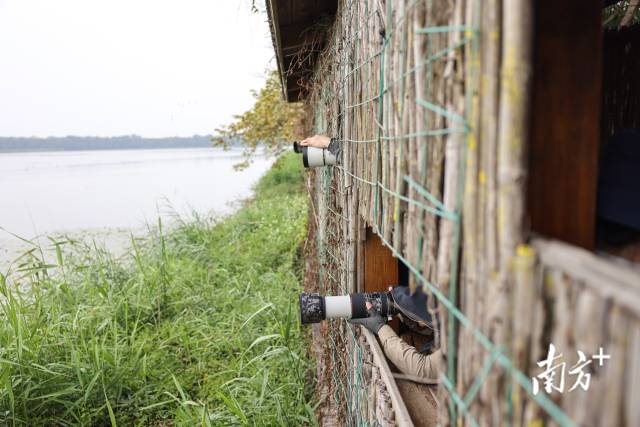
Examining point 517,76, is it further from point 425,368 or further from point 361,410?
point 361,410

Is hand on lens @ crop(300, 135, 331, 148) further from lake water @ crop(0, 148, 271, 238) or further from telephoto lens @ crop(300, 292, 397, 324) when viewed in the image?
lake water @ crop(0, 148, 271, 238)

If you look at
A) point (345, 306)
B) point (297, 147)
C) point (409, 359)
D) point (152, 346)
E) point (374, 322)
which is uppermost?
point (297, 147)

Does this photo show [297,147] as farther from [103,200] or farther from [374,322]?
[103,200]

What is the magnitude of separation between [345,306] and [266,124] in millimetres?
10900

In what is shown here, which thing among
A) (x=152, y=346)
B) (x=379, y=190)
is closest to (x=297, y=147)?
(x=379, y=190)

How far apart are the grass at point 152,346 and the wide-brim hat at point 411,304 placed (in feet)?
5.41

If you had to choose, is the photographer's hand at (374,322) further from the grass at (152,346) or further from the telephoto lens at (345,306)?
the grass at (152,346)

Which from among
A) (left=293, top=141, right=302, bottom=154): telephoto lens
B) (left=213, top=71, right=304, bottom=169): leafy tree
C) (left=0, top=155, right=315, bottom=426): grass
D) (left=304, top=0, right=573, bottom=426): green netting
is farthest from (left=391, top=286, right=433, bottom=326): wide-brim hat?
(left=213, top=71, right=304, bottom=169): leafy tree

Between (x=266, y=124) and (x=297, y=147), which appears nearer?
(x=297, y=147)

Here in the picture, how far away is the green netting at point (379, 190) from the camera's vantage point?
35.6 inches

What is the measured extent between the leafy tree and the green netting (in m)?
8.90

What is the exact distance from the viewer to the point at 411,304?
84.0 inches

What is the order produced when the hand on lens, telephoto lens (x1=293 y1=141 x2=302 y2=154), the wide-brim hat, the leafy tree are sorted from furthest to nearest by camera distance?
the leafy tree
telephoto lens (x1=293 y1=141 x2=302 y2=154)
the hand on lens
the wide-brim hat

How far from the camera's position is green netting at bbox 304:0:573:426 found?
35.6 inches
